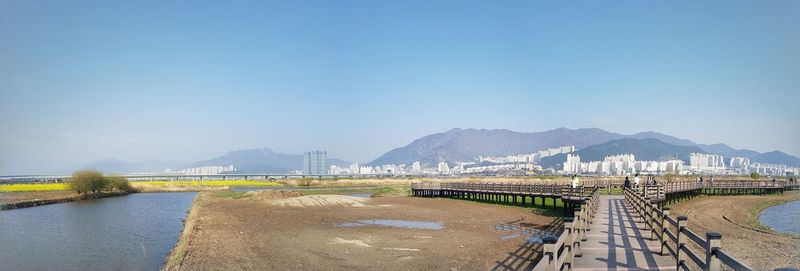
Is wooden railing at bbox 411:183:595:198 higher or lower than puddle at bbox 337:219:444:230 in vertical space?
higher

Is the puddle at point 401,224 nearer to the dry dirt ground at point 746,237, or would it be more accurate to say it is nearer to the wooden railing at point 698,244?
the dry dirt ground at point 746,237

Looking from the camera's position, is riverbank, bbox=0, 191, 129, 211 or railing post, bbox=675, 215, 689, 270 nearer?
railing post, bbox=675, 215, 689, 270

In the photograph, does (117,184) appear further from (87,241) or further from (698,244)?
(698,244)

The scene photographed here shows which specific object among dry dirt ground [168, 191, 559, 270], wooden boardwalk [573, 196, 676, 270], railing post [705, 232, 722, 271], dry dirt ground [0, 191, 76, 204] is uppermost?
railing post [705, 232, 722, 271]

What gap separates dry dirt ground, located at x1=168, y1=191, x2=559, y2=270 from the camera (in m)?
20.4

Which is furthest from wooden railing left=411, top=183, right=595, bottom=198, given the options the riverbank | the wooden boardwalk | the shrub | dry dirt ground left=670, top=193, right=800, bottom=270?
the shrub

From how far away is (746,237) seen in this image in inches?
1099

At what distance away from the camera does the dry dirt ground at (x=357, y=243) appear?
20.4m

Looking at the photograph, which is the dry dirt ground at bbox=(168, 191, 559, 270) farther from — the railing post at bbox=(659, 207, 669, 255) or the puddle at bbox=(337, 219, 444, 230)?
the railing post at bbox=(659, 207, 669, 255)

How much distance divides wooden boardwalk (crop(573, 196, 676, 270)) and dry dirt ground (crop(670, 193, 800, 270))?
4902mm

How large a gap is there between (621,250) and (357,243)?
13.8 meters

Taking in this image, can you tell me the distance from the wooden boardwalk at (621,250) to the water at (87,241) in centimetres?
1665

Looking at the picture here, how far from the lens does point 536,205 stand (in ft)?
161

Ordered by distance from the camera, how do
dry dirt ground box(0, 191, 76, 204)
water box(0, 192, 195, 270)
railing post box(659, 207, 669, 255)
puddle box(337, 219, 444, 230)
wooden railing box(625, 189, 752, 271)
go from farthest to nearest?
dry dirt ground box(0, 191, 76, 204), puddle box(337, 219, 444, 230), water box(0, 192, 195, 270), railing post box(659, 207, 669, 255), wooden railing box(625, 189, 752, 271)
